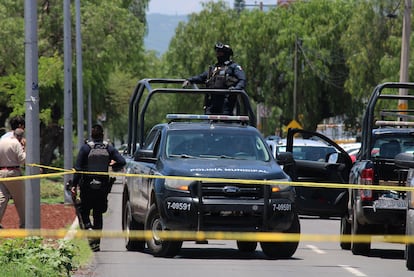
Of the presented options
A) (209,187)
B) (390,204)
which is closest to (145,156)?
(209,187)

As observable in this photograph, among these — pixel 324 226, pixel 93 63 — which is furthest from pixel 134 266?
pixel 93 63

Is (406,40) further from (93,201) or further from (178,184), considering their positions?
(178,184)

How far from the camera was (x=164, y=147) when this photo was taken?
1581cm

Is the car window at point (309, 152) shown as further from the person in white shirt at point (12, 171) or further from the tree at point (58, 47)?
the tree at point (58, 47)

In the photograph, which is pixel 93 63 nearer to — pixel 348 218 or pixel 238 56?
pixel 238 56

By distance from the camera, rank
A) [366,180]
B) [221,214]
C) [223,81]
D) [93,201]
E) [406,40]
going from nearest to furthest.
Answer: [221,214], [366,180], [93,201], [223,81], [406,40]

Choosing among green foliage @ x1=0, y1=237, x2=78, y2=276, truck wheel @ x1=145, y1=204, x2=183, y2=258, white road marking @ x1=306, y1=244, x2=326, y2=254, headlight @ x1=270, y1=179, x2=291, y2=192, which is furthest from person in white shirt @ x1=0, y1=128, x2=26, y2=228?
green foliage @ x1=0, y1=237, x2=78, y2=276

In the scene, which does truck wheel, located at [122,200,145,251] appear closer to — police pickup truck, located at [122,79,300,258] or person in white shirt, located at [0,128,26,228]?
police pickup truck, located at [122,79,300,258]

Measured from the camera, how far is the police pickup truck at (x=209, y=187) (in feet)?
47.8

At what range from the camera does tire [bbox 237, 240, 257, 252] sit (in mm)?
16469

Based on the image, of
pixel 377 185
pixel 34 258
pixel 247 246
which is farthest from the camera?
pixel 247 246

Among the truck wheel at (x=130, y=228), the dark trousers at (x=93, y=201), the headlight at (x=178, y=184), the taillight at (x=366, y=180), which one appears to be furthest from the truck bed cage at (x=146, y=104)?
the taillight at (x=366, y=180)

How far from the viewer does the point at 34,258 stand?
12.1 meters

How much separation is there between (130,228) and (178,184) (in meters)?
2.27
